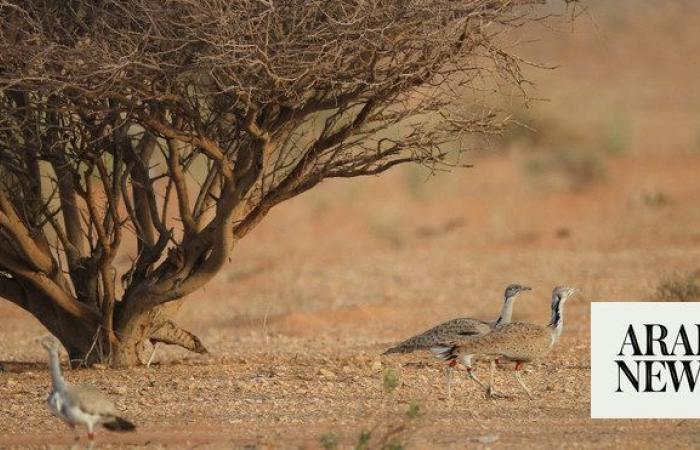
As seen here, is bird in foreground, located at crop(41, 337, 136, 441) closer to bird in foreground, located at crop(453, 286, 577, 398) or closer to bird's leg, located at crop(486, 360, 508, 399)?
bird in foreground, located at crop(453, 286, 577, 398)

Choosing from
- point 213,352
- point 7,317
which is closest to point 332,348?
point 213,352

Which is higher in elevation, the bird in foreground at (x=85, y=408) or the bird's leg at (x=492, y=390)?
the bird's leg at (x=492, y=390)

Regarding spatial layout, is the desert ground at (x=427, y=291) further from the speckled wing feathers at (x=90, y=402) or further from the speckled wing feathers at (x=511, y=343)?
the speckled wing feathers at (x=90, y=402)

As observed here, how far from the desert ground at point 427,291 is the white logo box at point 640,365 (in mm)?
189

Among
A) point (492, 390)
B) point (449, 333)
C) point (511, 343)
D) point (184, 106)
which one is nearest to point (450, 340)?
point (449, 333)

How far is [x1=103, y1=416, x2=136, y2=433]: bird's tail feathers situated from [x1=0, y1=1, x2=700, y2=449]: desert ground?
1.48 ft

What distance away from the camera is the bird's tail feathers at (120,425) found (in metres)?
8.01

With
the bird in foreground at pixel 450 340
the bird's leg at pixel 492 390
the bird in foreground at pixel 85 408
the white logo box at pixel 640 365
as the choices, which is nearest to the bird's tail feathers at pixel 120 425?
the bird in foreground at pixel 85 408

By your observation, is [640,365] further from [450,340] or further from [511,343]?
[450,340]

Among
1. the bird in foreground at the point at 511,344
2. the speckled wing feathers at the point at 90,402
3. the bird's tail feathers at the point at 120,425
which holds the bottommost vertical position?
the bird's tail feathers at the point at 120,425

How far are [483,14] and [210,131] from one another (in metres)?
2.75

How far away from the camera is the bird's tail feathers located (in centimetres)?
801

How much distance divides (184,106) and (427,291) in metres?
10.8

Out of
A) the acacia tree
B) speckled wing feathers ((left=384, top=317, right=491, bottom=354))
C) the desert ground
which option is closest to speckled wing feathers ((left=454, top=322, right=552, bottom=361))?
speckled wing feathers ((left=384, top=317, right=491, bottom=354))
